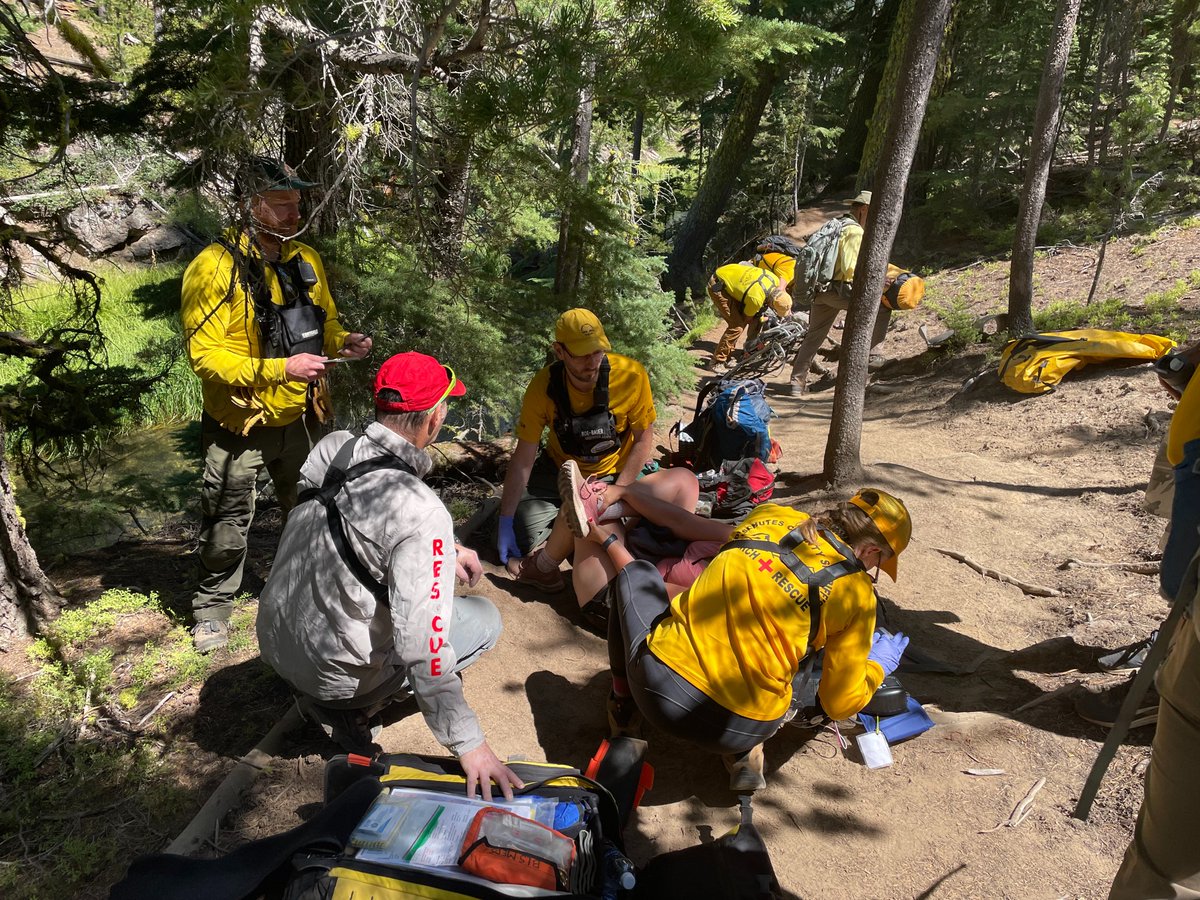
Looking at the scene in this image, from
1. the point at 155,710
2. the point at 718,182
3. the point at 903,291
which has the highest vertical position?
the point at 718,182

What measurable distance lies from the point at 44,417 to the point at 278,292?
6.20 ft

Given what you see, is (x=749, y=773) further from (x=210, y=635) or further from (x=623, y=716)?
(x=210, y=635)

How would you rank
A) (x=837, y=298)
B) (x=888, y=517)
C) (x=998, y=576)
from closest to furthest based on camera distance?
(x=888, y=517) → (x=998, y=576) → (x=837, y=298)

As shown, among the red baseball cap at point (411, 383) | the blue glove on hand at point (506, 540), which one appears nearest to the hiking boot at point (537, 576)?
the blue glove on hand at point (506, 540)

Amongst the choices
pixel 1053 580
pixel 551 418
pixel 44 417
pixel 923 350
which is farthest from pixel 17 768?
pixel 923 350

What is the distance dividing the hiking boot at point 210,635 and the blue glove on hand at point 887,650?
3277 mm

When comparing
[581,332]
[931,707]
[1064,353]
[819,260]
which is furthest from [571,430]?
[1064,353]

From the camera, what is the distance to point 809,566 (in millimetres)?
2645

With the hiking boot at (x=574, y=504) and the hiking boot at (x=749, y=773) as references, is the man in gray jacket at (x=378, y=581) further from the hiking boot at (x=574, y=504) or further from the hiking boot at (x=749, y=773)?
the hiking boot at (x=574, y=504)

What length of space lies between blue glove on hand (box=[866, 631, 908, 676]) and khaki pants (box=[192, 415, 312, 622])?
317cm

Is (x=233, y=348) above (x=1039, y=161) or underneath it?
underneath

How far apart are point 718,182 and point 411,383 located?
43.2 feet

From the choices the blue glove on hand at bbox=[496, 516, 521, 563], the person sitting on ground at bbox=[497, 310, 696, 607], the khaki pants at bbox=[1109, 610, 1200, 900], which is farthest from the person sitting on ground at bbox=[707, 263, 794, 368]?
the khaki pants at bbox=[1109, 610, 1200, 900]

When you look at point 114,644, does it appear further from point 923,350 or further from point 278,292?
point 923,350
